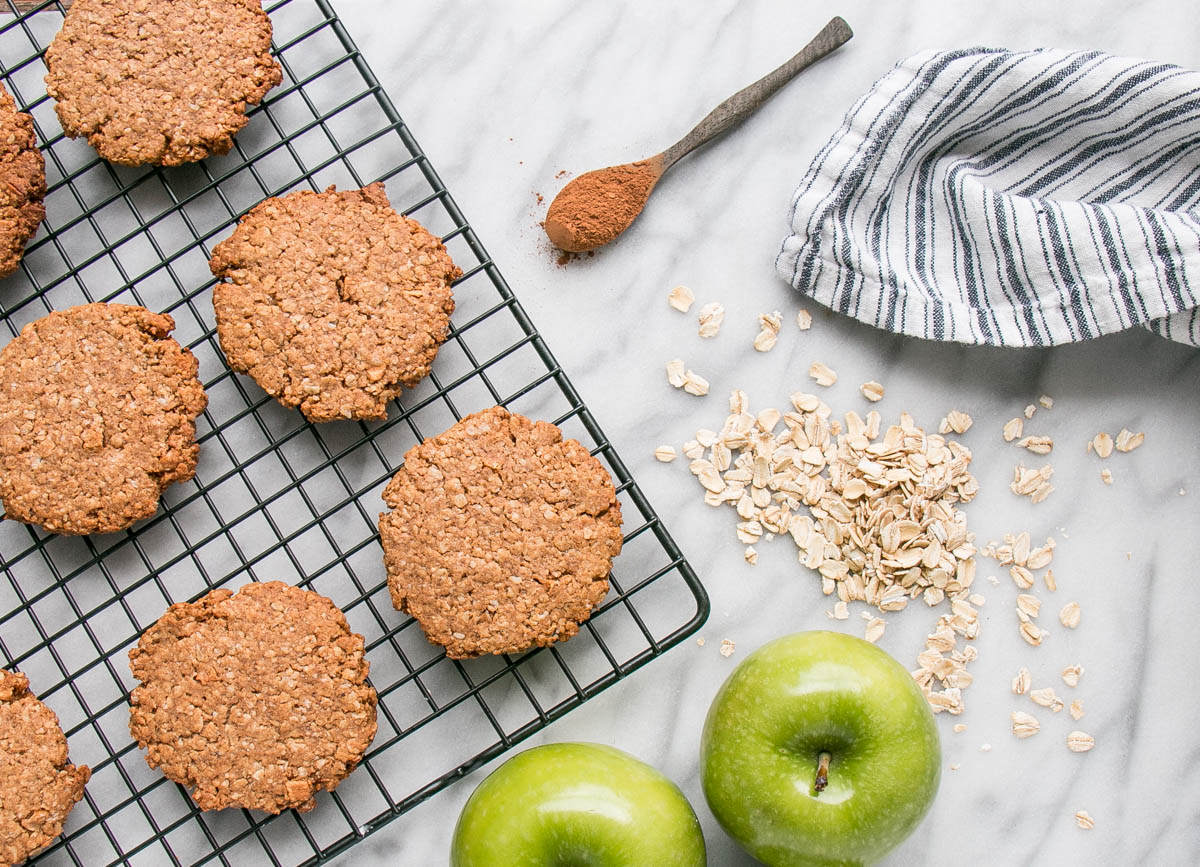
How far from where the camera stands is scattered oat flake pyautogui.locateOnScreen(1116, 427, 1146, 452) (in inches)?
75.5

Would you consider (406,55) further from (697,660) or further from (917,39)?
(697,660)

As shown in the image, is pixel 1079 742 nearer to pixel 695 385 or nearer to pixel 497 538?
pixel 695 385

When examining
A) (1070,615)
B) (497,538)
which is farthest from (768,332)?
(1070,615)

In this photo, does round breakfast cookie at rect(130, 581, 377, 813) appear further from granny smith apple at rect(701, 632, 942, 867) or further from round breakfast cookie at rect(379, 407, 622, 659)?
granny smith apple at rect(701, 632, 942, 867)

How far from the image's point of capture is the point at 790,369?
193 centimetres

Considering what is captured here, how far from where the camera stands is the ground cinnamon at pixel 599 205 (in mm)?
1856

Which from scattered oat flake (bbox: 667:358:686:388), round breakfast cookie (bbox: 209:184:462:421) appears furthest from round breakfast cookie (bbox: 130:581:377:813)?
scattered oat flake (bbox: 667:358:686:388)

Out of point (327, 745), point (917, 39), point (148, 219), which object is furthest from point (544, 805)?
point (917, 39)

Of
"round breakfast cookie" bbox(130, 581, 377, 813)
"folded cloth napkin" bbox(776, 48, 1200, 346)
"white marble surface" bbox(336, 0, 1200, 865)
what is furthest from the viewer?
"white marble surface" bbox(336, 0, 1200, 865)

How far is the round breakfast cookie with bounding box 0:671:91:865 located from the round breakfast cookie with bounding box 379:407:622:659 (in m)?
0.59

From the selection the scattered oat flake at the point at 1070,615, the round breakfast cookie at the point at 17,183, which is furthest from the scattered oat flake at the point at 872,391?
the round breakfast cookie at the point at 17,183

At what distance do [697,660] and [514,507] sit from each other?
46 centimetres

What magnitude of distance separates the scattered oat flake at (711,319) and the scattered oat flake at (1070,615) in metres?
0.79

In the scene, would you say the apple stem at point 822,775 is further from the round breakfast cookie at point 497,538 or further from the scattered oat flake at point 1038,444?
the scattered oat flake at point 1038,444
